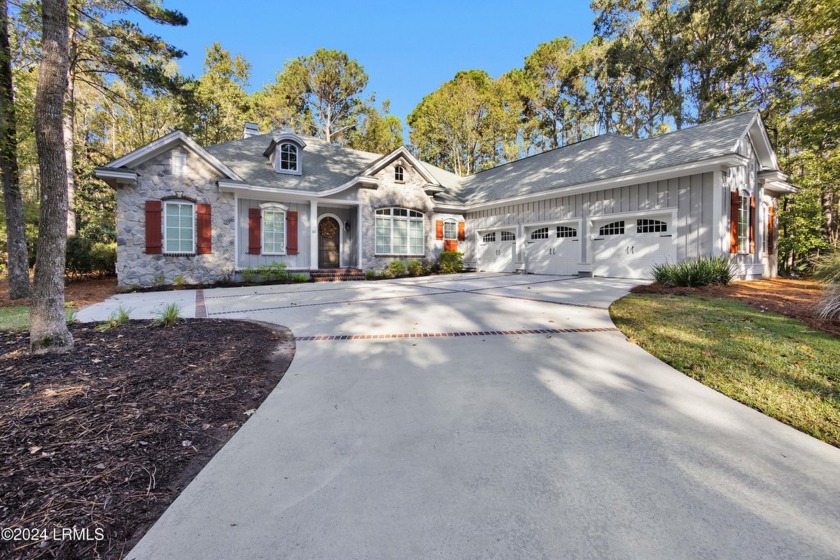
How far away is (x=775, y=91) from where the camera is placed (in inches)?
663

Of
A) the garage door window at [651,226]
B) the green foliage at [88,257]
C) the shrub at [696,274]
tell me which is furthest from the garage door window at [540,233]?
the green foliage at [88,257]

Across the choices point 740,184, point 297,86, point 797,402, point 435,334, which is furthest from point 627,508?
point 297,86

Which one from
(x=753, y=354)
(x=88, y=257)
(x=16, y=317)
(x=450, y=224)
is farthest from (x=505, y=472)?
(x=88, y=257)

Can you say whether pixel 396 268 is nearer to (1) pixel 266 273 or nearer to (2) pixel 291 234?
(2) pixel 291 234

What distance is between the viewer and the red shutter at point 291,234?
531 inches

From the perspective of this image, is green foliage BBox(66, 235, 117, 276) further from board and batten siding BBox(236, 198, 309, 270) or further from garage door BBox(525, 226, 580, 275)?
garage door BBox(525, 226, 580, 275)

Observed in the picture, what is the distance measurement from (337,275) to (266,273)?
2529mm

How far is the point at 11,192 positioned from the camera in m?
8.53

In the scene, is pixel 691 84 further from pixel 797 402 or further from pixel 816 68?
pixel 797 402

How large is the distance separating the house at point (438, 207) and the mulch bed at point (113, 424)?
26.3 ft

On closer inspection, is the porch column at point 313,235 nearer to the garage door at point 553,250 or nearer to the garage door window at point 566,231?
Result: the garage door at point 553,250

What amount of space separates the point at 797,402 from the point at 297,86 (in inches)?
1217

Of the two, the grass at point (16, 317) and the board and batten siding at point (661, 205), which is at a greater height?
the board and batten siding at point (661, 205)

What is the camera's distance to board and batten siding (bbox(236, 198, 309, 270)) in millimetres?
12742
